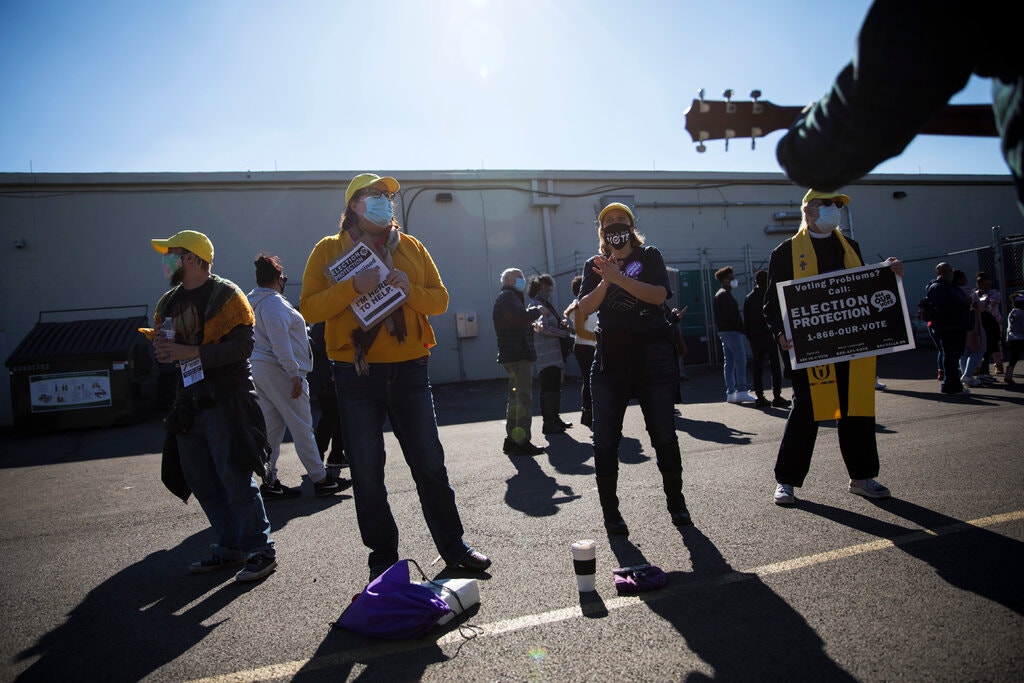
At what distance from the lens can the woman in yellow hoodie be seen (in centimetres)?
340

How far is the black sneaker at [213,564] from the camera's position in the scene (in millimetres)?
3965

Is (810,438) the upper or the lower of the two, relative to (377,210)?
lower

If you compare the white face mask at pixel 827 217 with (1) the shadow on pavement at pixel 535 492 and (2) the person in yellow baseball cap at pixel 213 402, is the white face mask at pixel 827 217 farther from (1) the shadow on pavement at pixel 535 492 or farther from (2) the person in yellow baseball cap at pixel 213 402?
(2) the person in yellow baseball cap at pixel 213 402

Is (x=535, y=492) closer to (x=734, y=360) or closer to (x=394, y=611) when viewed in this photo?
(x=394, y=611)

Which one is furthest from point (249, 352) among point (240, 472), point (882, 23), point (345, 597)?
point (882, 23)

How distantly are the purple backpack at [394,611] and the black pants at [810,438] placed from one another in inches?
103

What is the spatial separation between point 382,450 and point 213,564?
1.45 m

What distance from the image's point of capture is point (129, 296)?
16.4 metres

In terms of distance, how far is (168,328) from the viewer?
3824mm

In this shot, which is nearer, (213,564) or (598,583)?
(598,583)

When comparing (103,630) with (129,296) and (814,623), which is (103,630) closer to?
(814,623)

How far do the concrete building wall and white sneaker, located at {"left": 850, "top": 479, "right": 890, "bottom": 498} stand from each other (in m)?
12.4

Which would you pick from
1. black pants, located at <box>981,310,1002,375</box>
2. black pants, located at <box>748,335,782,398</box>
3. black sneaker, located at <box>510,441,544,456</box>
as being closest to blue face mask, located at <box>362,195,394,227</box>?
black sneaker, located at <box>510,441,544,456</box>

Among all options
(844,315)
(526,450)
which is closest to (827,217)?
(844,315)
